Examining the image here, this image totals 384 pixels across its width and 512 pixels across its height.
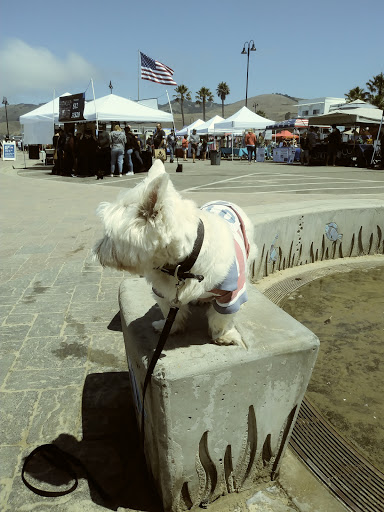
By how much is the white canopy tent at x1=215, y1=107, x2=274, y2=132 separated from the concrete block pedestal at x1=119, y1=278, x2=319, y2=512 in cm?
2825

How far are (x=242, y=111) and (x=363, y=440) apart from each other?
98.6 feet

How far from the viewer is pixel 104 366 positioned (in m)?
3.38

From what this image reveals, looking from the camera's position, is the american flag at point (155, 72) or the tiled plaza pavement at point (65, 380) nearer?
the tiled plaza pavement at point (65, 380)

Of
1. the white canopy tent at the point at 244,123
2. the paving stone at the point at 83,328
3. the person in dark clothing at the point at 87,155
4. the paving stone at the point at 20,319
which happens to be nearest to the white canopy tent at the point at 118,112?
the person in dark clothing at the point at 87,155

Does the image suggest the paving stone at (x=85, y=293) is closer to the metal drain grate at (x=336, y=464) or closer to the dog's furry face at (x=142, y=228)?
the metal drain grate at (x=336, y=464)

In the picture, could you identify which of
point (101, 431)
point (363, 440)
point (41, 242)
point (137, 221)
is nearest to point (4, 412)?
point (101, 431)

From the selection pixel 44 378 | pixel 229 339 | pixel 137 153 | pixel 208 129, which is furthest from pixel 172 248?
pixel 208 129

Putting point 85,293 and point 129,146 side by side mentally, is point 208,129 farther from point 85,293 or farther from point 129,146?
point 85,293

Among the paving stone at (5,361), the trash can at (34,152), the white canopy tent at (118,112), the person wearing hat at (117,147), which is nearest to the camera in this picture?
the paving stone at (5,361)

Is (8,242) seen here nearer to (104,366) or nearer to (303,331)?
(104,366)

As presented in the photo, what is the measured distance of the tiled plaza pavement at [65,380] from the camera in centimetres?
231

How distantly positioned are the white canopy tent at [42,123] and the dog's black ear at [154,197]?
64.3 ft

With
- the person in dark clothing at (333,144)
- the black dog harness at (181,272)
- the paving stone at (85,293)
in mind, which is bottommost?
the paving stone at (85,293)

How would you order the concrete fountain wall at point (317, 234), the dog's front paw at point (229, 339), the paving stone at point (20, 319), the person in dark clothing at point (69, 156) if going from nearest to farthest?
the dog's front paw at point (229, 339) < the paving stone at point (20, 319) < the concrete fountain wall at point (317, 234) < the person in dark clothing at point (69, 156)
